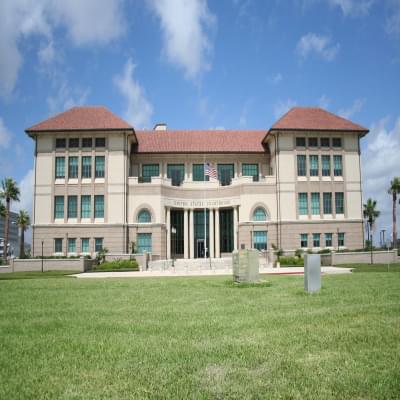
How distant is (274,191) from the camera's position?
174 feet

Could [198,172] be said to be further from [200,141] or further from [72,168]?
[72,168]

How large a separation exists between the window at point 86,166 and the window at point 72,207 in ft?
9.63

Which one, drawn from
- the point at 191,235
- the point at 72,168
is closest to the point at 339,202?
the point at 191,235

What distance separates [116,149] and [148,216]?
8.76 m

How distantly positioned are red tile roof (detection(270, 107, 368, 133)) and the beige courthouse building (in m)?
0.13

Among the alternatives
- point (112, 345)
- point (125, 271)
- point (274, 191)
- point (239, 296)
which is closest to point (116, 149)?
point (125, 271)

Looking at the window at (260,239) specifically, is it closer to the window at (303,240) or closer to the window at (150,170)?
the window at (303,240)

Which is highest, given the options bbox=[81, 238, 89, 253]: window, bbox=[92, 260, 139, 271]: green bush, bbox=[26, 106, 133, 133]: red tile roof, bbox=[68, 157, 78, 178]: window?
bbox=[26, 106, 133, 133]: red tile roof

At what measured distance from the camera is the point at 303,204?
173 feet

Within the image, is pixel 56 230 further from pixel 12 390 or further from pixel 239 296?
pixel 12 390

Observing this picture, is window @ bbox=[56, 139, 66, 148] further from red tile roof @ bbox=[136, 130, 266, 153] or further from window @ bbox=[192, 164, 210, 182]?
window @ bbox=[192, 164, 210, 182]

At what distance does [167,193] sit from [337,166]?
20863mm

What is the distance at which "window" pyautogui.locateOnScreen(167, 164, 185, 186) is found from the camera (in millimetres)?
57438

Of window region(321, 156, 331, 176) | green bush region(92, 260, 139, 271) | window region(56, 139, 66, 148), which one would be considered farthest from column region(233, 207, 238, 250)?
window region(56, 139, 66, 148)
